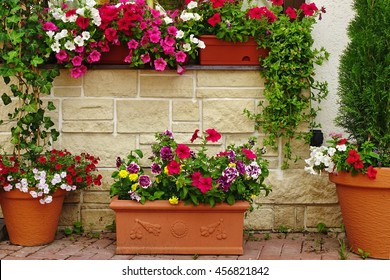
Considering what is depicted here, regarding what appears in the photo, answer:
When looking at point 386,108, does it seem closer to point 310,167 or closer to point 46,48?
point 310,167

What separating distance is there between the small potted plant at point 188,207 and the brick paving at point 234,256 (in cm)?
8

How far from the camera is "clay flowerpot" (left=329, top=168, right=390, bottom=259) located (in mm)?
4293

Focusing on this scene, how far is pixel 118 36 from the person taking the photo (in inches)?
191

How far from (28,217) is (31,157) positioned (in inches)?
15.5

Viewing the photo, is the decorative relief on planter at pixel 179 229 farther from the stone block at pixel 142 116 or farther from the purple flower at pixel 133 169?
the stone block at pixel 142 116

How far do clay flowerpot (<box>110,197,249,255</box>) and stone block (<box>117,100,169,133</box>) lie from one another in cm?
67

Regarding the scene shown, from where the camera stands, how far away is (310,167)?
180 inches

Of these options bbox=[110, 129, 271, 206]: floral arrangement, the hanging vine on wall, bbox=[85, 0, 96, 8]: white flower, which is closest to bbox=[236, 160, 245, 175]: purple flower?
bbox=[110, 129, 271, 206]: floral arrangement

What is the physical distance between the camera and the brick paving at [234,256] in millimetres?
4422

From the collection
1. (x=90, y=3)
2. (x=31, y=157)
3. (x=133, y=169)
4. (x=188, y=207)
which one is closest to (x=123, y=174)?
(x=133, y=169)

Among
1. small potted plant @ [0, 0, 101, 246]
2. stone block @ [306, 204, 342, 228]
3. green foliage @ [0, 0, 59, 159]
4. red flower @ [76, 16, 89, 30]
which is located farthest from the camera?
stone block @ [306, 204, 342, 228]

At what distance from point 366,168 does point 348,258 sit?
0.54m

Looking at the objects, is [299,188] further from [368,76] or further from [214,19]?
[214,19]

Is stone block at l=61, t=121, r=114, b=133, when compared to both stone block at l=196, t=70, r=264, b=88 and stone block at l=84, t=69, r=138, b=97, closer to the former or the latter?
stone block at l=84, t=69, r=138, b=97
